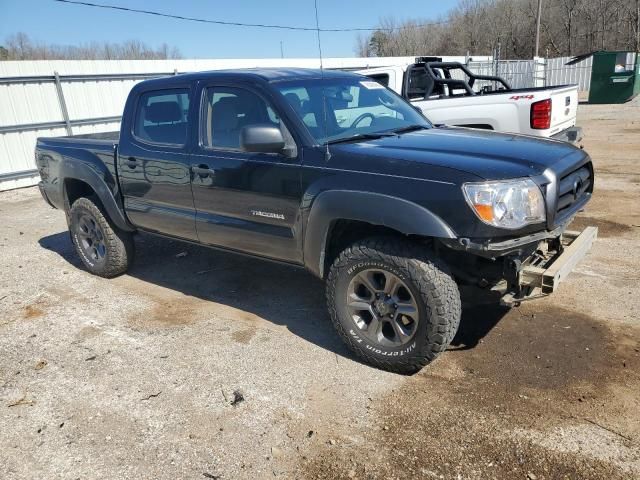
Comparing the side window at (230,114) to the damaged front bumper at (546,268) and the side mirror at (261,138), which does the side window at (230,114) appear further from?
the damaged front bumper at (546,268)

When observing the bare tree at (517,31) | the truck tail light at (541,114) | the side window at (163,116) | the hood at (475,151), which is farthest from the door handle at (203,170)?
the bare tree at (517,31)

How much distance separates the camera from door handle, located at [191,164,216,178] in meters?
4.12

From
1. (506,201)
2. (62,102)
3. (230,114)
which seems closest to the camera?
(506,201)

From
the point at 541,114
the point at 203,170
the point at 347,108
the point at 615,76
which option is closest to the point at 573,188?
the point at 347,108

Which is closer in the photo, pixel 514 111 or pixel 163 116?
pixel 163 116

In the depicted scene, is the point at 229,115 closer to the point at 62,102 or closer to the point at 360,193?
the point at 360,193

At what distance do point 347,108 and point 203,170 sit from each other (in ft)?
4.05

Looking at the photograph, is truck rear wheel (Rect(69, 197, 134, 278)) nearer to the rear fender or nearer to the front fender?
the rear fender

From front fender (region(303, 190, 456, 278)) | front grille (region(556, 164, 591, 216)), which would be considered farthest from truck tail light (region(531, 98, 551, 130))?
front fender (region(303, 190, 456, 278))

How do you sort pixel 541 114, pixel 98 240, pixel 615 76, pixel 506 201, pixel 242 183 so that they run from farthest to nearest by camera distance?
pixel 615 76 < pixel 541 114 < pixel 98 240 < pixel 242 183 < pixel 506 201

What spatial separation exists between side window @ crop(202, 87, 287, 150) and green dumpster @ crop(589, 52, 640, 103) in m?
24.2

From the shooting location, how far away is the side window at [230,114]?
12.9 ft

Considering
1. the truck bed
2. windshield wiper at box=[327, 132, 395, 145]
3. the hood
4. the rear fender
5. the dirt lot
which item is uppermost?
windshield wiper at box=[327, 132, 395, 145]

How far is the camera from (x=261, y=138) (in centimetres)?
346
